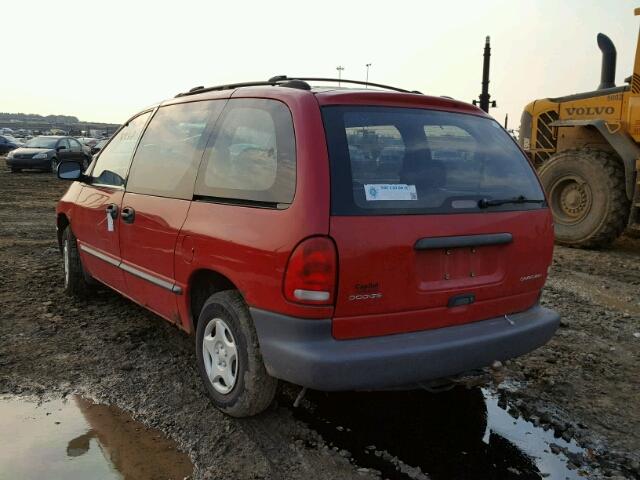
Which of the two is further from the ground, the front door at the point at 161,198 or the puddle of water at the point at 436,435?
the front door at the point at 161,198

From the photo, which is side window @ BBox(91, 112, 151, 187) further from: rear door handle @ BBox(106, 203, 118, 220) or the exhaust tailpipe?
the exhaust tailpipe

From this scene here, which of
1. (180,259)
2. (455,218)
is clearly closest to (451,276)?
(455,218)

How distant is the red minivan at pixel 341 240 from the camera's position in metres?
2.50

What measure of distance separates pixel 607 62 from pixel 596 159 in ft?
5.96

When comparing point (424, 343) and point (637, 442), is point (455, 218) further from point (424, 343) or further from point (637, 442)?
point (637, 442)

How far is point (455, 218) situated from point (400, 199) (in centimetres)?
32

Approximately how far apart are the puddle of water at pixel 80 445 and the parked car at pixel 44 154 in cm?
1929

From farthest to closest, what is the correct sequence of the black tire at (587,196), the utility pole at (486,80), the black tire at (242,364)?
1. the utility pole at (486,80)
2. the black tire at (587,196)
3. the black tire at (242,364)

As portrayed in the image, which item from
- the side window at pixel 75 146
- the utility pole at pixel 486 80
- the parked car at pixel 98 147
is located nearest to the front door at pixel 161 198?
the parked car at pixel 98 147

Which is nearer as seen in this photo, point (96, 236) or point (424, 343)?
point (424, 343)

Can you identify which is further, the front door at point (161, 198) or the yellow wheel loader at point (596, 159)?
the yellow wheel loader at point (596, 159)

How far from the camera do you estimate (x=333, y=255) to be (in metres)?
2.45

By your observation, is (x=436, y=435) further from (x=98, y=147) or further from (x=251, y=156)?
(x=98, y=147)

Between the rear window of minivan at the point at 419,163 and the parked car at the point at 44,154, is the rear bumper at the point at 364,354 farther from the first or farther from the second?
the parked car at the point at 44,154
